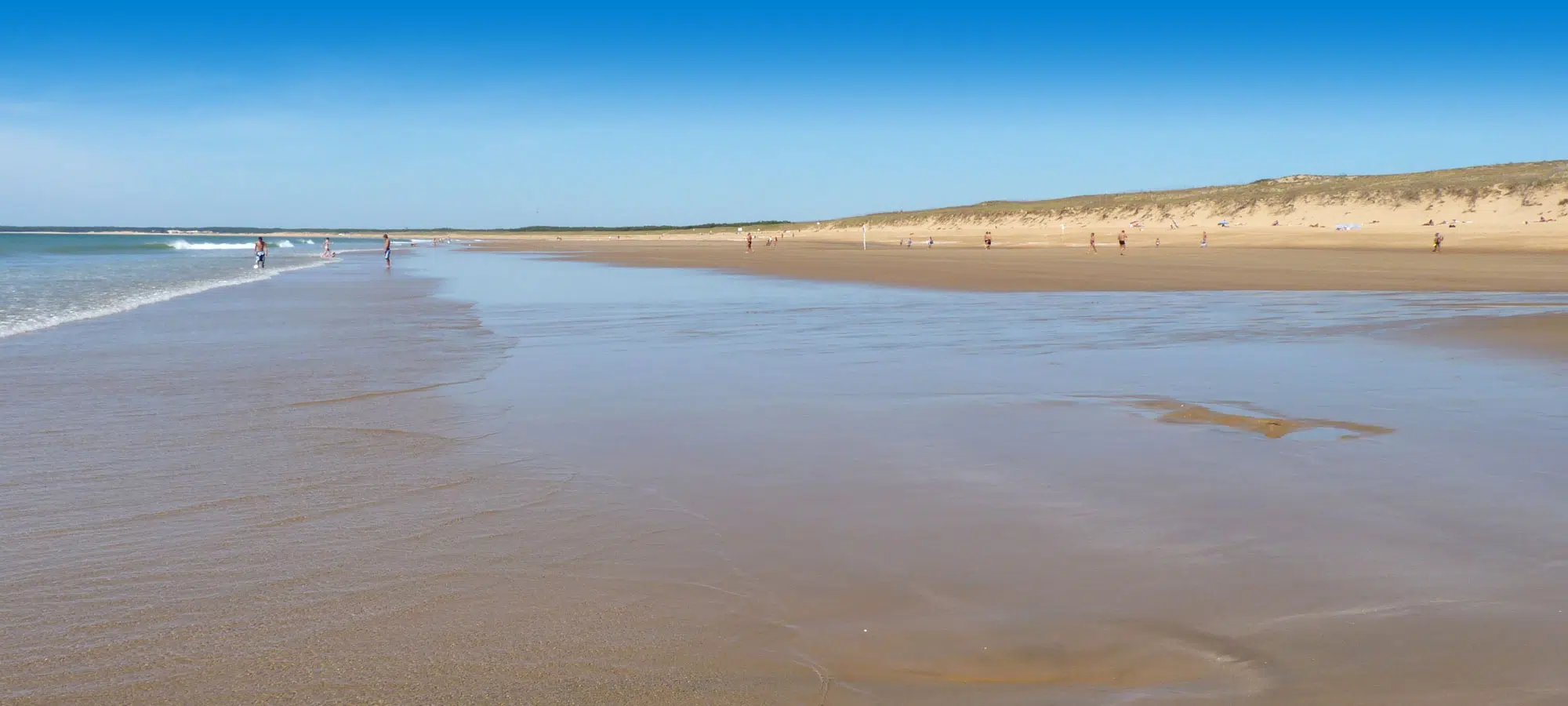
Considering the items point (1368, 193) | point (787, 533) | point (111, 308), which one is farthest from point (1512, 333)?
point (1368, 193)

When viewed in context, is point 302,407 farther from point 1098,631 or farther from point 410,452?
point 1098,631

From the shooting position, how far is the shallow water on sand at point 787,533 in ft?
12.3

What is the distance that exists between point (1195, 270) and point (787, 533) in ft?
104

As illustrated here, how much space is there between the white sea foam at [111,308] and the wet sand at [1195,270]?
16.6 metres

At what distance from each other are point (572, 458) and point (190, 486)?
7.14 feet

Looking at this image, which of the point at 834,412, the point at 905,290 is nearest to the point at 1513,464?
the point at 834,412

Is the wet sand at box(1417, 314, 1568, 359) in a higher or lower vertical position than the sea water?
lower

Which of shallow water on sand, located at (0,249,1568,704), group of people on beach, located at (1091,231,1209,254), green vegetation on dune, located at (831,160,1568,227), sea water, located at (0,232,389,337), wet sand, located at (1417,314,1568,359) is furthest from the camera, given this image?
green vegetation on dune, located at (831,160,1568,227)

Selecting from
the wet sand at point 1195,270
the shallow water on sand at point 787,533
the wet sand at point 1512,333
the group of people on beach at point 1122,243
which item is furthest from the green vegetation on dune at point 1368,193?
the shallow water on sand at point 787,533

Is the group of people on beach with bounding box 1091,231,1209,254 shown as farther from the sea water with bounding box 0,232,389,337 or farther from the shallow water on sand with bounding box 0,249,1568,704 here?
the shallow water on sand with bounding box 0,249,1568,704

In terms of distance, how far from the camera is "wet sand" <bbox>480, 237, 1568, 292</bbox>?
25609 millimetres

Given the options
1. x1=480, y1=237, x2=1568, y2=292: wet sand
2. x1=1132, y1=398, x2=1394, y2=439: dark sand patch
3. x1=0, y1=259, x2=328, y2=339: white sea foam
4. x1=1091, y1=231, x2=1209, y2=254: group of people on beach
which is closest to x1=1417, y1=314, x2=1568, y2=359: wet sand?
x1=1132, y1=398, x2=1394, y2=439: dark sand patch

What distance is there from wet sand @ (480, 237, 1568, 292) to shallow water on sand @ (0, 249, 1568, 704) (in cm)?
1496

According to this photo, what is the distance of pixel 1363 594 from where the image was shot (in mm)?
4379
